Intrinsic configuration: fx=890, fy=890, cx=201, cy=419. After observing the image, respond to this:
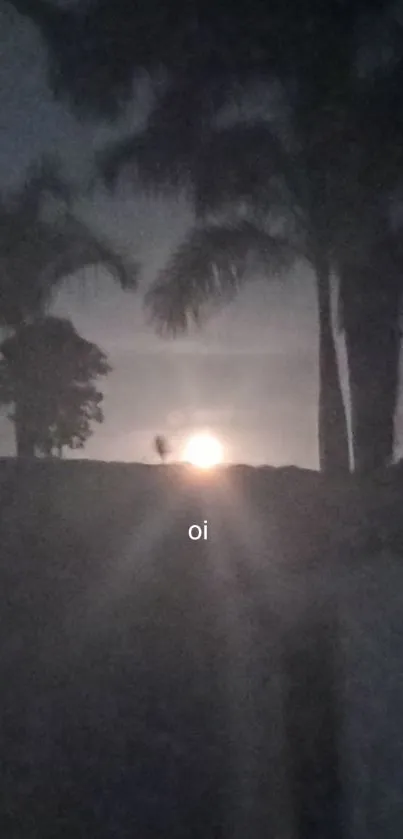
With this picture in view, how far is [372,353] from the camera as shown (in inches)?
43.5

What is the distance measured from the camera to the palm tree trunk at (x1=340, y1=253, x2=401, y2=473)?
1.10 meters

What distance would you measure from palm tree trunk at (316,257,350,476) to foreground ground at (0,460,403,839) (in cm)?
5

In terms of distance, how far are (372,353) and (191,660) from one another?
0.43m

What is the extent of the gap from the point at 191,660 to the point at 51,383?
37 cm

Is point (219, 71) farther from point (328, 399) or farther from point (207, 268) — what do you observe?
point (328, 399)

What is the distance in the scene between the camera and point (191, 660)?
105 cm

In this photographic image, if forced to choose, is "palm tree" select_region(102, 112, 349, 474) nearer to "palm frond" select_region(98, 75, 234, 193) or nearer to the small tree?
"palm frond" select_region(98, 75, 234, 193)

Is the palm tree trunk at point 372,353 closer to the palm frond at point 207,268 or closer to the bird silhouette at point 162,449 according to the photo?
the palm frond at point 207,268

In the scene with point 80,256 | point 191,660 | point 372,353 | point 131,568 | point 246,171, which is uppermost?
point 246,171

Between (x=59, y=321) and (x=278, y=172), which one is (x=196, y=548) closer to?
(x=59, y=321)

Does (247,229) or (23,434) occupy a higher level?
(247,229)

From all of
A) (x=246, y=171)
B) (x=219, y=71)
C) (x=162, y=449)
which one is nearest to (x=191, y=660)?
(x=162, y=449)

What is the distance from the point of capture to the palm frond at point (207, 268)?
1082mm

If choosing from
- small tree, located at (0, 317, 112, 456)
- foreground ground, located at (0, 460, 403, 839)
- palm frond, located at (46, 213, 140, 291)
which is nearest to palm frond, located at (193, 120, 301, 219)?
palm frond, located at (46, 213, 140, 291)
